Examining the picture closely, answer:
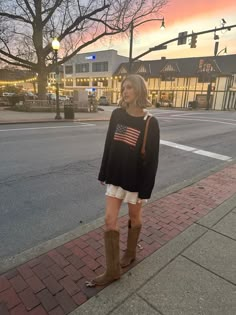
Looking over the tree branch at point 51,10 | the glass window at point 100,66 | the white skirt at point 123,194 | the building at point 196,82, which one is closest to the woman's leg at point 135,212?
the white skirt at point 123,194

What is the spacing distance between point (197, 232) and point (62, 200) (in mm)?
2216

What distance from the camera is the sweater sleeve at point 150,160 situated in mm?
2148

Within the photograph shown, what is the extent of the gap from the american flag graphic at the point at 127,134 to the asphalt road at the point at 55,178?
69.0 inches

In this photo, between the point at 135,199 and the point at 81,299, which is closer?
the point at 81,299

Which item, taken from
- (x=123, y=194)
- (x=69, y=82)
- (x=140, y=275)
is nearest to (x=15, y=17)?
(x=123, y=194)

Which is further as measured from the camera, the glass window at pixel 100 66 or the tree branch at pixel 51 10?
the glass window at pixel 100 66

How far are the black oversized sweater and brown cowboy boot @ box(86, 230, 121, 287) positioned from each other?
46 cm

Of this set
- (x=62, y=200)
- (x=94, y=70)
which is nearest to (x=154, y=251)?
(x=62, y=200)

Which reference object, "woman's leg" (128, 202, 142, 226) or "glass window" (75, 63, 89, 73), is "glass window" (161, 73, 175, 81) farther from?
"woman's leg" (128, 202, 142, 226)

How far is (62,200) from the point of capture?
13.7 ft

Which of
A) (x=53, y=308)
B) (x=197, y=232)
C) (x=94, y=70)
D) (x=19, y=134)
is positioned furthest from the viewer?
(x=94, y=70)

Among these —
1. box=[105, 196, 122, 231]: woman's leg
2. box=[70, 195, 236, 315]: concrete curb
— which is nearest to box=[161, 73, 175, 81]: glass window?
box=[70, 195, 236, 315]: concrete curb

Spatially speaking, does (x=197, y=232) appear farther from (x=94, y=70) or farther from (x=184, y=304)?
(x=94, y=70)

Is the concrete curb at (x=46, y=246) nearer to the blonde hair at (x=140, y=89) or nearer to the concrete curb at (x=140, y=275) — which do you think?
the concrete curb at (x=140, y=275)
